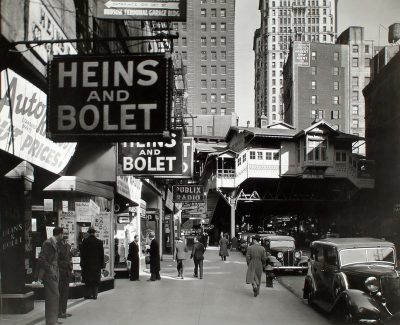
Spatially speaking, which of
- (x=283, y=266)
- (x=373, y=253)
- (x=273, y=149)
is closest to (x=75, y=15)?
(x=373, y=253)

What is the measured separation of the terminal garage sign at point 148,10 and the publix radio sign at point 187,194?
2271cm

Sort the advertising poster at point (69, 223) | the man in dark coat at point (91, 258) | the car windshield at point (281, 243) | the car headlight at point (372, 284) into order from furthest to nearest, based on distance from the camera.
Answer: the car windshield at point (281, 243)
the advertising poster at point (69, 223)
the man in dark coat at point (91, 258)
the car headlight at point (372, 284)

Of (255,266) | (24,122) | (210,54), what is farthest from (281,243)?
(210,54)

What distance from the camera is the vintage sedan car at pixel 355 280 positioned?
1052 centimetres

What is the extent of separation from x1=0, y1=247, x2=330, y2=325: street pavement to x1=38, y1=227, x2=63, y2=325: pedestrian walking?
2.28 feet

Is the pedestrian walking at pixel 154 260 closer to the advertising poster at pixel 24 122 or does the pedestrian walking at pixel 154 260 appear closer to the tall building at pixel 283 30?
the advertising poster at pixel 24 122

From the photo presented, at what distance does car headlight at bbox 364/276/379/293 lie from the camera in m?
11.3

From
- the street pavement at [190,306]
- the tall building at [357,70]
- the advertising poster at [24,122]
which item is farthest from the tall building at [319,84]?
the advertising poster at [24,122]

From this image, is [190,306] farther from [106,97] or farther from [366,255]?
[106,97]

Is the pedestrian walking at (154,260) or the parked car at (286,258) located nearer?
the pedestrian walking at (154,260)

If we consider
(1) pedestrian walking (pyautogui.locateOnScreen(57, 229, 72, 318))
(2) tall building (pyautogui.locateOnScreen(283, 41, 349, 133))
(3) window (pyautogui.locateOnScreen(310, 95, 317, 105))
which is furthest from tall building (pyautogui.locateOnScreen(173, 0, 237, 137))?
(1) pedestrian walking (pyautogui.locateOnScreen(57, 229, 72, 318))

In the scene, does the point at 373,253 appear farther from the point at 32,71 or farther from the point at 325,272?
the point at 32,71

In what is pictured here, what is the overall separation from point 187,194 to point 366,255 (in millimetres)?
21430

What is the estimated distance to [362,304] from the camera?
10383mm
